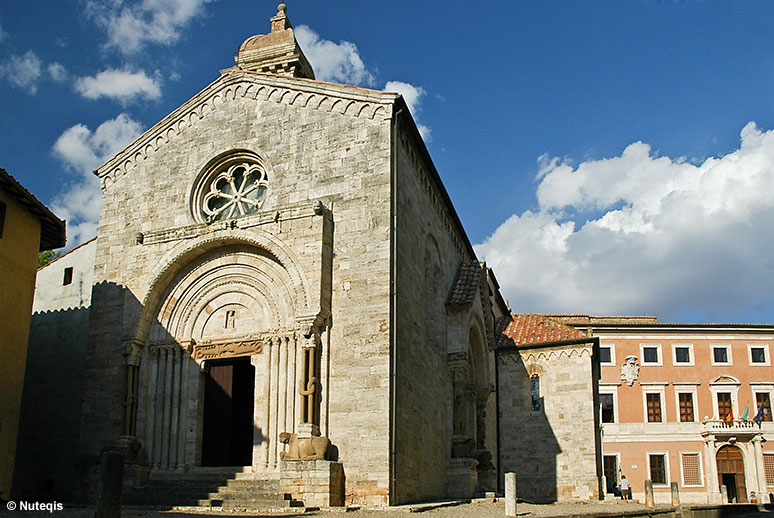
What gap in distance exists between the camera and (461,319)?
22.4 metres

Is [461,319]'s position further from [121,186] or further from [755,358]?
[755,358]

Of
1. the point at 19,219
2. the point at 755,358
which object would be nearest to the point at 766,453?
the point at 755,358

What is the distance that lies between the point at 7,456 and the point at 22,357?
239 centimetres

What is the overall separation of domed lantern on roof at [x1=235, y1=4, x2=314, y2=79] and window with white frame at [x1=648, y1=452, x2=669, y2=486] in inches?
1287

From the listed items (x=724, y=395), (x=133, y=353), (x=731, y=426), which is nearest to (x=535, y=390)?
(x=133, y=353)

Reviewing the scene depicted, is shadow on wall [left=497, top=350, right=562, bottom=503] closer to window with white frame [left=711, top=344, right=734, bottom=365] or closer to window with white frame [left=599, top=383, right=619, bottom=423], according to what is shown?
window with white frame [left=599, top=383, right=619, bottom=423]

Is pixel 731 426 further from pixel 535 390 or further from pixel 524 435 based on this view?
pixel 524 435

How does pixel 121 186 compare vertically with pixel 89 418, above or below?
above

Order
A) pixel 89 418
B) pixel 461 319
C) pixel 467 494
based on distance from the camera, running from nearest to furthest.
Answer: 1. pixel 89 418
2. pixel 467 494
3. pixel 461 319

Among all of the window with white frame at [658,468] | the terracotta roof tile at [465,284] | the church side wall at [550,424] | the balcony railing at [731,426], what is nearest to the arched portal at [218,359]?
the terracotta roof tile at [465,284]

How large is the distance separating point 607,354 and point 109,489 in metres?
41.8

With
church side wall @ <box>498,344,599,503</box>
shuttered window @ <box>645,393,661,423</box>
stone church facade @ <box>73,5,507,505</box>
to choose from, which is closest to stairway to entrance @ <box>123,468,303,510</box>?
stone church facade @ <box>73,5,507,505</box>

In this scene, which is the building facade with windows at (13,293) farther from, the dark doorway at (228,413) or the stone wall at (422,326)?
the stone wall at (422,326)

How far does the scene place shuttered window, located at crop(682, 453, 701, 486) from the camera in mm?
43219
